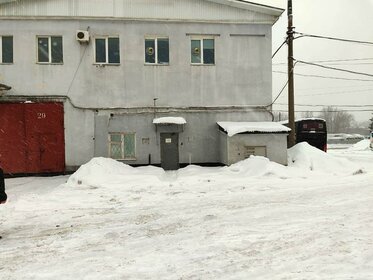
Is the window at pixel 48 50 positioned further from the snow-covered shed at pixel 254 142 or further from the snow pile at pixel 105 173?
the snow-covered shed at pixel 254 142

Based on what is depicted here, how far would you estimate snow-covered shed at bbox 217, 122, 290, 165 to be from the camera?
1573 centimetres

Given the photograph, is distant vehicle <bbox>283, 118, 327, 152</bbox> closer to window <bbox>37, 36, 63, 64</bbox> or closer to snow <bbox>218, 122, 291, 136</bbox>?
snow <bbox>218, 122, 291, 136</bbox>

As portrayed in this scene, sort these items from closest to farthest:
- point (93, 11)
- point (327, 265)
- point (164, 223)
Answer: point (327, 265) → point (164, 223) → point (93, 11)

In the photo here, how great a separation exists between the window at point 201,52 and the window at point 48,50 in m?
6.79

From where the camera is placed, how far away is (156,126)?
16.8m

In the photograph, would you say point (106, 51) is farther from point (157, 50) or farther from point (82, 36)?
point (157, 50)

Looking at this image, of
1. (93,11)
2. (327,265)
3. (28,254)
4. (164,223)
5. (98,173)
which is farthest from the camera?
(93,11)

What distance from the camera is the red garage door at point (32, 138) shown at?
16.6 meters

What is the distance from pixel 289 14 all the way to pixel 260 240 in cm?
1468

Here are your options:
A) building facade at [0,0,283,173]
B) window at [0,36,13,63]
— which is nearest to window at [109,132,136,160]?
building facade at [0,0,283,173]

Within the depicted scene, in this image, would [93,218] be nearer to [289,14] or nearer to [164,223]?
[164,223]

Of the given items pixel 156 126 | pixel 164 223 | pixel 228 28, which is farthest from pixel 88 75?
pixel 164 223

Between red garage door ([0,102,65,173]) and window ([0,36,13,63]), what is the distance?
7.49 feet

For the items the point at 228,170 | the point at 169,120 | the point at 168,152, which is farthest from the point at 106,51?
the point at 228,170
